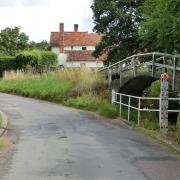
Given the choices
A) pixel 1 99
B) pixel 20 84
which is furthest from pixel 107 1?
pixel 1 99

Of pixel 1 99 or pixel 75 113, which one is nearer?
pixel 75 113

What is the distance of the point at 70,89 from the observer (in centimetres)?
3584

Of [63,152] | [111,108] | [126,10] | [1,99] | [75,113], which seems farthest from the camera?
[126,10]

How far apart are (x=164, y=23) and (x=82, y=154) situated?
719 centimetres

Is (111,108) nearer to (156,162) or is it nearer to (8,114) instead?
(8,114)

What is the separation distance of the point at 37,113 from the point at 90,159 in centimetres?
1407

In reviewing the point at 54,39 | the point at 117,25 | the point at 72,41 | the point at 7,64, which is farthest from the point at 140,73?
the point at 54,39

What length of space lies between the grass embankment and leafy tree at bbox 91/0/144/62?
23.4 ft

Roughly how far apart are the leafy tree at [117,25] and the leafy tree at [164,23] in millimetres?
24136

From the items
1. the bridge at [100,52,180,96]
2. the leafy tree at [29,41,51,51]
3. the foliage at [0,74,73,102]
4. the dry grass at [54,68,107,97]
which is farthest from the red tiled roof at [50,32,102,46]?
the bridge at [100,52,180,96]

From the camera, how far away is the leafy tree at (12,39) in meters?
89.9

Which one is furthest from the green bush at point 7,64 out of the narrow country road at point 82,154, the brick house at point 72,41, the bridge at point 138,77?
the brick house at point 72,41

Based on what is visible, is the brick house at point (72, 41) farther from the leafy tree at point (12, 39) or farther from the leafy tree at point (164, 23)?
the leafy tree at point (164, 23)

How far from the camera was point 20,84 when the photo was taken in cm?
4403
